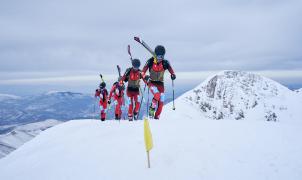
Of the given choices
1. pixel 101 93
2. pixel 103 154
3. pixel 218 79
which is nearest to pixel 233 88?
pixel 218 79

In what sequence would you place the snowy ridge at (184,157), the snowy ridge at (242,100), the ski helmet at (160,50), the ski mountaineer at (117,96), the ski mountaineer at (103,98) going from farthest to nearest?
the snowy ridge at (242,100) < the ski mountaineer at (103,98) < the ski mountaineer at (117,96) < the ski helmet at (160,50) < the snowy ridge at (184,157)

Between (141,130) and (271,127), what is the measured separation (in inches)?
192

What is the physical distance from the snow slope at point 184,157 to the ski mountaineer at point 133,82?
20.4 feet

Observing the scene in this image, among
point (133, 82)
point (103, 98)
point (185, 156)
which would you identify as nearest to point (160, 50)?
point (133, 82)

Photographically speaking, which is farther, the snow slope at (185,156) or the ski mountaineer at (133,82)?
the ski mountaineer at (133,82)

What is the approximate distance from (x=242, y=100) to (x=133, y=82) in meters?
177

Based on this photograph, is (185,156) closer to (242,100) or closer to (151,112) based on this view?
(151,112)

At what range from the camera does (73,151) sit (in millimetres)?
8852

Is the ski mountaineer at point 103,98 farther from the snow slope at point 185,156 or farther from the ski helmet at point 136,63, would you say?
the snow slope at point 185,156

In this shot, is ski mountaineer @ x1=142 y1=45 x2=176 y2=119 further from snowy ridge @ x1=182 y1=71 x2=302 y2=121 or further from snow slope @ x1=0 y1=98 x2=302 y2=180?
snowy ridge @ x1=182 y1=71 x2=302 y2=121

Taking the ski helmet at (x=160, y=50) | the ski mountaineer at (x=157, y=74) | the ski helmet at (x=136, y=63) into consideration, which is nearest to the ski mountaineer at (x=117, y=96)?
the ski helmet at (x=136, y=63)

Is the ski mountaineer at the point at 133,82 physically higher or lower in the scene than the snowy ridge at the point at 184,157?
higher

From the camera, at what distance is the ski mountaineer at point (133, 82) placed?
15609mm

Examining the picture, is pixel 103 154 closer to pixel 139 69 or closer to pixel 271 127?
pixel 271 127
